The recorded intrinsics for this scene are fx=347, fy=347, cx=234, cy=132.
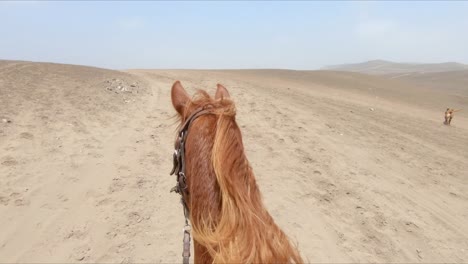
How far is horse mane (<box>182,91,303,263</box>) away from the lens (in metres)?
1.41

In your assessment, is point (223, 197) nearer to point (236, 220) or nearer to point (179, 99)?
point (236, 220)

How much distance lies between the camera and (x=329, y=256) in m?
4.56

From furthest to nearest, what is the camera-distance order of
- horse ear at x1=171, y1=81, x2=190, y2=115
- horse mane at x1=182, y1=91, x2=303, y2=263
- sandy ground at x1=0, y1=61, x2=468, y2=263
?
sandy ground at x1=0, y1=61, x2=468, y2=263, horse ear at x1=171, y1=81, x2=190, y2=115, horse mane at x1=182, y1=91, x2=303, y2=263

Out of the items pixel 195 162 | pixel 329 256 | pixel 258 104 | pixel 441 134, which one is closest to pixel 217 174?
pixel 195 162

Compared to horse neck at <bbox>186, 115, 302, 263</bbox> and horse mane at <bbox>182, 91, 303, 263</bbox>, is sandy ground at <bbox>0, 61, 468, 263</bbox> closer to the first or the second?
horse neck at <bbox>186, 115, 302, 263</bbox>

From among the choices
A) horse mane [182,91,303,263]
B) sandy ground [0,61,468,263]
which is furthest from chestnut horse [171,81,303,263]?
sandy ground [0,61,468,263]

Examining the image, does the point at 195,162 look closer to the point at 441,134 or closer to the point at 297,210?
the point at 297,210

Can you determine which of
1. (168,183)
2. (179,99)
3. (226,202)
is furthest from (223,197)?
(168,183)

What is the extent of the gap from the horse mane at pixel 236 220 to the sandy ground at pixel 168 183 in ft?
2.03

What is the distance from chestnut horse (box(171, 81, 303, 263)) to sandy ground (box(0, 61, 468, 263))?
46 cm

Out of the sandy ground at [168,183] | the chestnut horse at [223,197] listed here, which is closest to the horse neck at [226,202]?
the chestnut horse at [223,197]

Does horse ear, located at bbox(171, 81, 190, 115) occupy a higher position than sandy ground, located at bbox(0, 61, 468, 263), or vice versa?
horse ear, located at bbox(171, 81, 190, 115)

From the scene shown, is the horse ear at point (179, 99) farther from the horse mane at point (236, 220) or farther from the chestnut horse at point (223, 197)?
the horse mane at point (236, 220)

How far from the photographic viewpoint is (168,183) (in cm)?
618
